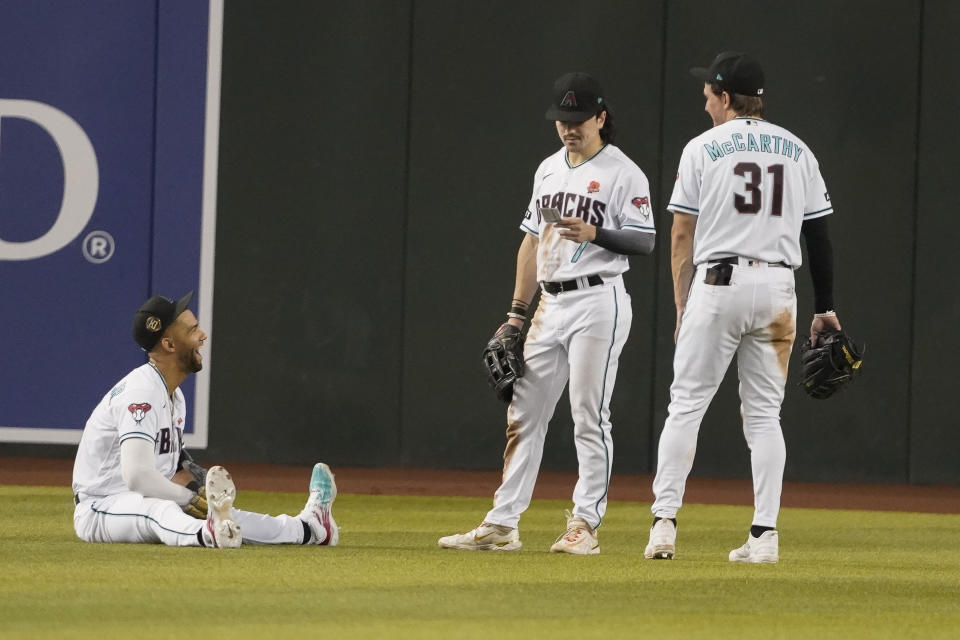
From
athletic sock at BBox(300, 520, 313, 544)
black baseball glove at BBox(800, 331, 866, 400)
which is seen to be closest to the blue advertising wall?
athletic sock at BBox(300, 520, 313, 544)

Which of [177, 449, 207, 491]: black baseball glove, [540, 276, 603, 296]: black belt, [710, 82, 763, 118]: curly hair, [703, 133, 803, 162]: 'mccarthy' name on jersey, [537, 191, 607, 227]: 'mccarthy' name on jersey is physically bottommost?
[177, 449, 207, 491]: black baseball glove

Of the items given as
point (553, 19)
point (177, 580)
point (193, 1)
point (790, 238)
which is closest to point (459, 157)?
point (553, 19)

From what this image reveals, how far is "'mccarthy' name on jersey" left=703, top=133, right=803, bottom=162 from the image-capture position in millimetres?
5703

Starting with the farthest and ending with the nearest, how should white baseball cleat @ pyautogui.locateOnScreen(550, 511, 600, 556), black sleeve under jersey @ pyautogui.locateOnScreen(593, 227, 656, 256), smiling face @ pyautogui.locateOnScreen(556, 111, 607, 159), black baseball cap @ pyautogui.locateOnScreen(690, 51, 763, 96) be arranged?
smiling face @ pyautogui.locateOnScreen(556, 111, 607, 159) → white baseball cleat @ pyautogui.locateOnScreen(550, 511, 600, 556) → black sleeve under jersey @ pyautogui.locateOnScreen(593, 227, 656, 256) → black baseball cap @ pyautogui.locateOnScreen(690, 51, 763, 96)

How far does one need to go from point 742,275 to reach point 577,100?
3.63 feet

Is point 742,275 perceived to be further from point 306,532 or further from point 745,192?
point 306,532

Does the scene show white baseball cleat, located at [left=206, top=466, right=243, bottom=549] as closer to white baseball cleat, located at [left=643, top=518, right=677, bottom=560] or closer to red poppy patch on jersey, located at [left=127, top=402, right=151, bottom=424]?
red poppy patch on jersey, located at [left=127, top=402, right=151, bottom=424]

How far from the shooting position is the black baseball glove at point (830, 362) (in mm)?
5930

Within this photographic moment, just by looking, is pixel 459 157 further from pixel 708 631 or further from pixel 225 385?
pixel 708 631

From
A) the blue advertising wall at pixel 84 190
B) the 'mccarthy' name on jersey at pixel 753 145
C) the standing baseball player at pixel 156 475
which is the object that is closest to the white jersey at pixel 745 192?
the 'mccarthy' name on jersey at pixel 753 145

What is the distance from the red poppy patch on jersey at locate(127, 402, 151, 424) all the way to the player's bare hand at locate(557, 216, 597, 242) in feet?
5.96

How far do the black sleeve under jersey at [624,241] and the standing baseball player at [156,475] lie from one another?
1527 millimetres

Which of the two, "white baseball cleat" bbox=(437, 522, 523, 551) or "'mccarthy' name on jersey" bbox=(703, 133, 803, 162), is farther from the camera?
"white baseball cleat" bbox=(437, 522, 523, 551)

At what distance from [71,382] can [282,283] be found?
165 cm
